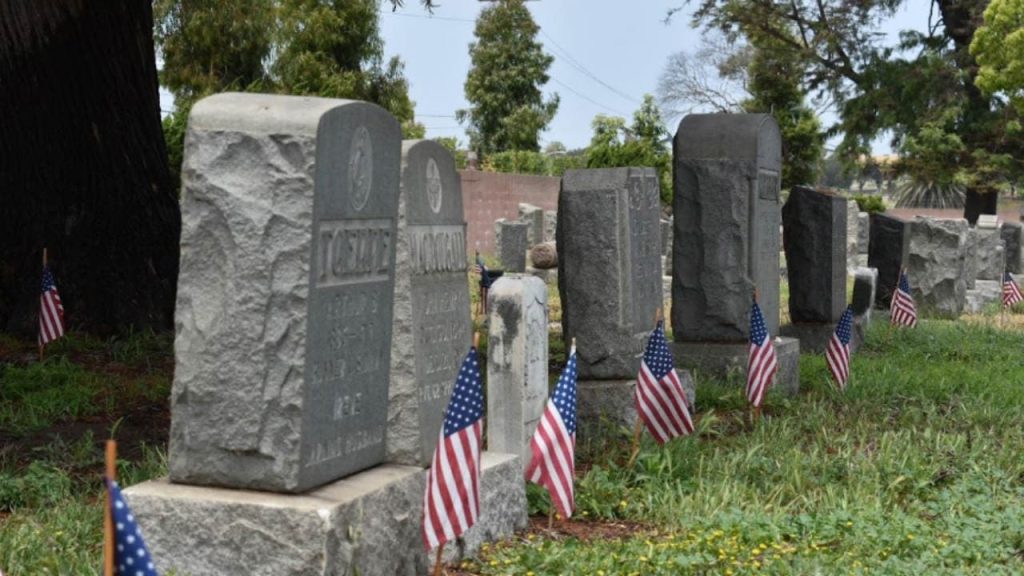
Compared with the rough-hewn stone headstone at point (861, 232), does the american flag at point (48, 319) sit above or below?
below

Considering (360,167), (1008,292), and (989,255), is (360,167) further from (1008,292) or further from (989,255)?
(989,255)

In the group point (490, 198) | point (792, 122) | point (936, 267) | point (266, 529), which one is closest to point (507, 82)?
point (792, 122)

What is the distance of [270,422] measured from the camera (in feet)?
19.7

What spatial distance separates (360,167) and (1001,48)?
30770 millimetres

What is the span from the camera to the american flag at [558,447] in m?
7.57

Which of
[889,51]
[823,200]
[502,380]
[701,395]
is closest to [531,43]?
[889,51]

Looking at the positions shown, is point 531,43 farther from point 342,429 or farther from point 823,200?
point 342,429

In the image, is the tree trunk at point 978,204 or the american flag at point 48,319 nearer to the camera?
the american flag at point 48,319

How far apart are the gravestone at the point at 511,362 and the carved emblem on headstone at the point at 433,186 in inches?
42.7

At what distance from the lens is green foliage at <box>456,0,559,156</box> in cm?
5425

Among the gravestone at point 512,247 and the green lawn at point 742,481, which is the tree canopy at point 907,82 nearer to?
the gravestone at point 512,247

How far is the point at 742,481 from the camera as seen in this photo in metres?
9.14

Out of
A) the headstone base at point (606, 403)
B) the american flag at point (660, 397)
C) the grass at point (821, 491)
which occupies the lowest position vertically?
the grass at point (821, 491)

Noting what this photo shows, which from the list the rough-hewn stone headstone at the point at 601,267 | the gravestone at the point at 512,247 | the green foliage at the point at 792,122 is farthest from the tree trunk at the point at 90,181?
the green foliage at the point at 792,122
